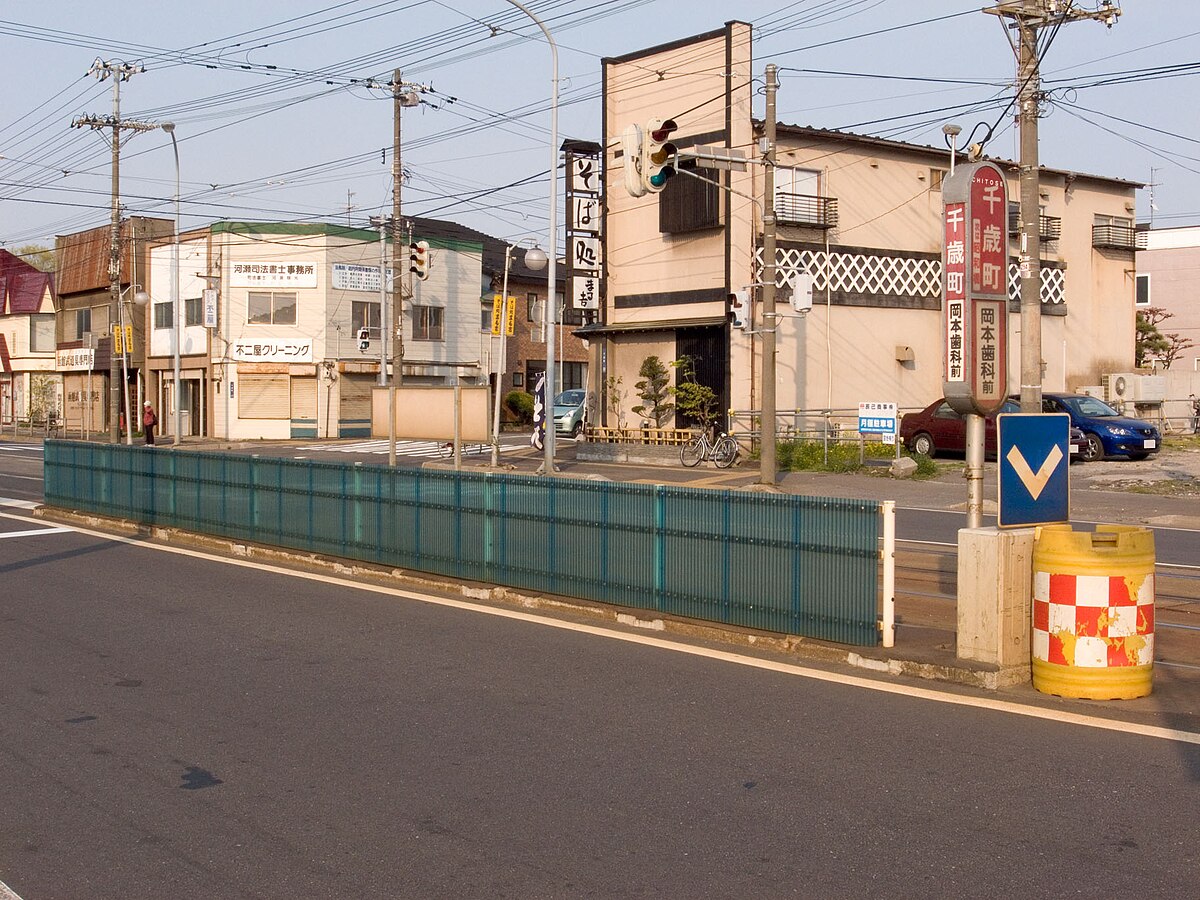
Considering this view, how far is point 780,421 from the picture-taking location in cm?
3253

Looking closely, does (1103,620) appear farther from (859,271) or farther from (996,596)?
(859,271)

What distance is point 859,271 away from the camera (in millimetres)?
33906

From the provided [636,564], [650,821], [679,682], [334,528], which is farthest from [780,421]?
[650,821]

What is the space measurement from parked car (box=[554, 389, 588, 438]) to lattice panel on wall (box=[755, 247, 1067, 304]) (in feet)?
39.5

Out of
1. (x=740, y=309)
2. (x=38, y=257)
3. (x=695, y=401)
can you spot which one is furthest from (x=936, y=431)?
(x=38, y=257)

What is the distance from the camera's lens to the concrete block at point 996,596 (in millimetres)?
8516

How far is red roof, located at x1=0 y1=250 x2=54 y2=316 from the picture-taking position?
66.2 metres

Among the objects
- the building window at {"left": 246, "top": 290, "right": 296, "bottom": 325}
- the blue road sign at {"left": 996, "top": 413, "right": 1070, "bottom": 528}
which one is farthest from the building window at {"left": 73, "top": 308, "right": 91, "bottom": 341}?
the blue road sign at {"left": 996, "top": 413, "right": 1070, "bottom": 528}

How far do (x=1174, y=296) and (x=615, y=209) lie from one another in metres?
37.8

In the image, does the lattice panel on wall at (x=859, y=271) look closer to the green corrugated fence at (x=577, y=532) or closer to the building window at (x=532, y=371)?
the green corrugated fence at (x=577, y=532)

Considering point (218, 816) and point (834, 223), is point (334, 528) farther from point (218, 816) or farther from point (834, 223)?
point (834, 223)

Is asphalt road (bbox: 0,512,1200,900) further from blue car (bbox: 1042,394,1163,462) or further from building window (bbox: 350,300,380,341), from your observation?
building window (bbox: 350,300,380,341)

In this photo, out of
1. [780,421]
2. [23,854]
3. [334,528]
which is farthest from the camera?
[780,421]

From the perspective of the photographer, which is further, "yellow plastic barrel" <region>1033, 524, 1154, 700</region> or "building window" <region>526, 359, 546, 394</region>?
"building window" <region>526, 359, 546, 394</region>
